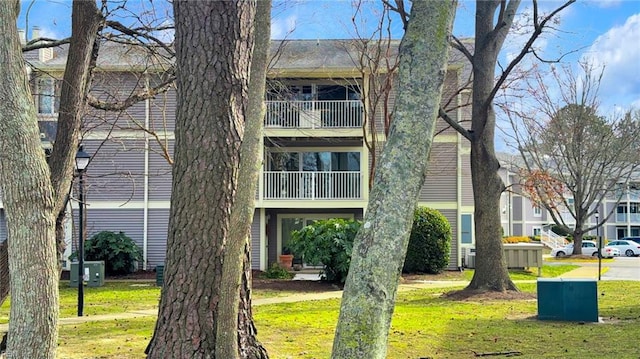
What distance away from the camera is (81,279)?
12570 mm

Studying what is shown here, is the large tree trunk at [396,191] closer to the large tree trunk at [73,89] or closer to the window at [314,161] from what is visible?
the large tree trunk at [73,89]

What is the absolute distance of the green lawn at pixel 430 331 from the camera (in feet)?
27.5

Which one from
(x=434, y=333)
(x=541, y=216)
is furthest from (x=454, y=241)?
(x=541, y=216)

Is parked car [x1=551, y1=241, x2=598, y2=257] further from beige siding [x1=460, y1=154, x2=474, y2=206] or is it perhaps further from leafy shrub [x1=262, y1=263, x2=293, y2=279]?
leafy shrub [x1=262, y1=263, x2=293, y2=279]

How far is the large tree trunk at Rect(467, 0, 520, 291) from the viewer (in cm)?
1545

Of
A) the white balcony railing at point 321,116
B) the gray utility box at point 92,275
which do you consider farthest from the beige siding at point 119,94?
the white balcony railing at point 321,116

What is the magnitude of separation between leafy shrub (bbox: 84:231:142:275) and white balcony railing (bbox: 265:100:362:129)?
688cm

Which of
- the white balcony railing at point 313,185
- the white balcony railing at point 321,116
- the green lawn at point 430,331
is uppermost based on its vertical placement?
the white balcony railing at point 321,116

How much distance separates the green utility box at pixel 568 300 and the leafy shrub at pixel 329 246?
269 inches

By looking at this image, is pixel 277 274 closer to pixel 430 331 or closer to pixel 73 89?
pixel 430 331

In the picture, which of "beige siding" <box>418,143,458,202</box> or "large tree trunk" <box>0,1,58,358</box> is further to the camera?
"beige siding" <box>418,143,458,202</box>

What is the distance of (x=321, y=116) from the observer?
930 inches

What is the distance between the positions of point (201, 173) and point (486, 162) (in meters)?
11.3

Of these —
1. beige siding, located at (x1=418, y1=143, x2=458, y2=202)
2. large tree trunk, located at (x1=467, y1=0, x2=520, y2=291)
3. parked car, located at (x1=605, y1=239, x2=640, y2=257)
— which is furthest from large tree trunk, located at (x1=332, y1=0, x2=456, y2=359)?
parked car, located at (x1=605, y1=239, x2=640, y2=257)
